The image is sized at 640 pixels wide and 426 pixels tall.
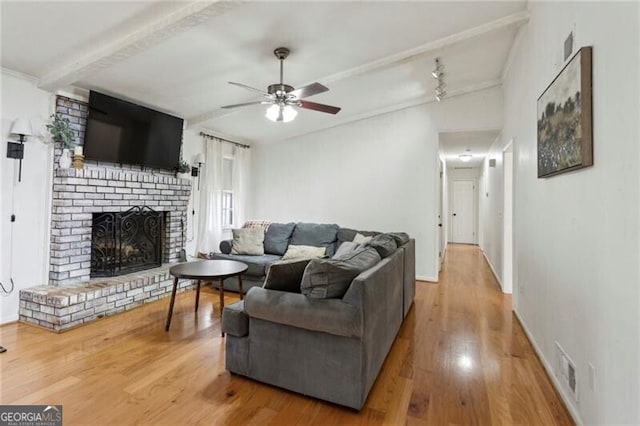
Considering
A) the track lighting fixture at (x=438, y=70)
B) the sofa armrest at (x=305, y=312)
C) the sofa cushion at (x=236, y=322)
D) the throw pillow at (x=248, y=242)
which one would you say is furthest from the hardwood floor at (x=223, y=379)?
the track lighting fixture at (x=438, y=70)

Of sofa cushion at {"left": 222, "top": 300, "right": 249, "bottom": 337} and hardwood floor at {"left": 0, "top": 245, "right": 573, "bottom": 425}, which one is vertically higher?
sofa cushion at {"left": 222, "top": 300, "right": 249, "bottom": 337}

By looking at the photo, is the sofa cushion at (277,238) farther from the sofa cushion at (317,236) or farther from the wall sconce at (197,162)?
the wall sconce at (197,162)

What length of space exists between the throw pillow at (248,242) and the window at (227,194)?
1.09 m

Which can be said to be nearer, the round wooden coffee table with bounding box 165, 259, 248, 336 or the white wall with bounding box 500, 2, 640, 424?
the white wall with bounding box 500, 2, 640, 424

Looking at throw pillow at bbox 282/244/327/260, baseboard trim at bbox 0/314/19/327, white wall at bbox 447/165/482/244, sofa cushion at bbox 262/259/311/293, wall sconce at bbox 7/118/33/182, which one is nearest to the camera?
sofa cushion at bbox 262/259/311/293

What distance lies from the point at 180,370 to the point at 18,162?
8.78ft

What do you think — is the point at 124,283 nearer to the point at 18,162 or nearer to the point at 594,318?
the point at 18,162

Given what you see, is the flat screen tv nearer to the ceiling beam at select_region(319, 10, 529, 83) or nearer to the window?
the window

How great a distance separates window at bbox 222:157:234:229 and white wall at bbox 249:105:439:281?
62 cm

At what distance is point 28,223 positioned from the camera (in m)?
3.22

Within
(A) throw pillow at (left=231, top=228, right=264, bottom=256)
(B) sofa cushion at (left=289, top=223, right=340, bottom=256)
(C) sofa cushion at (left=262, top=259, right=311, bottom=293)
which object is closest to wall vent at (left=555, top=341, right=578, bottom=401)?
(C) sofa cushion at (left=262, top=259, right=311, bottom=293)

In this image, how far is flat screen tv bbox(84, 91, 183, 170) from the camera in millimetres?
3545

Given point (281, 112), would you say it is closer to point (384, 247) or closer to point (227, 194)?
point (384, 247)

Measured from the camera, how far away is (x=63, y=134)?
10.7 ft
